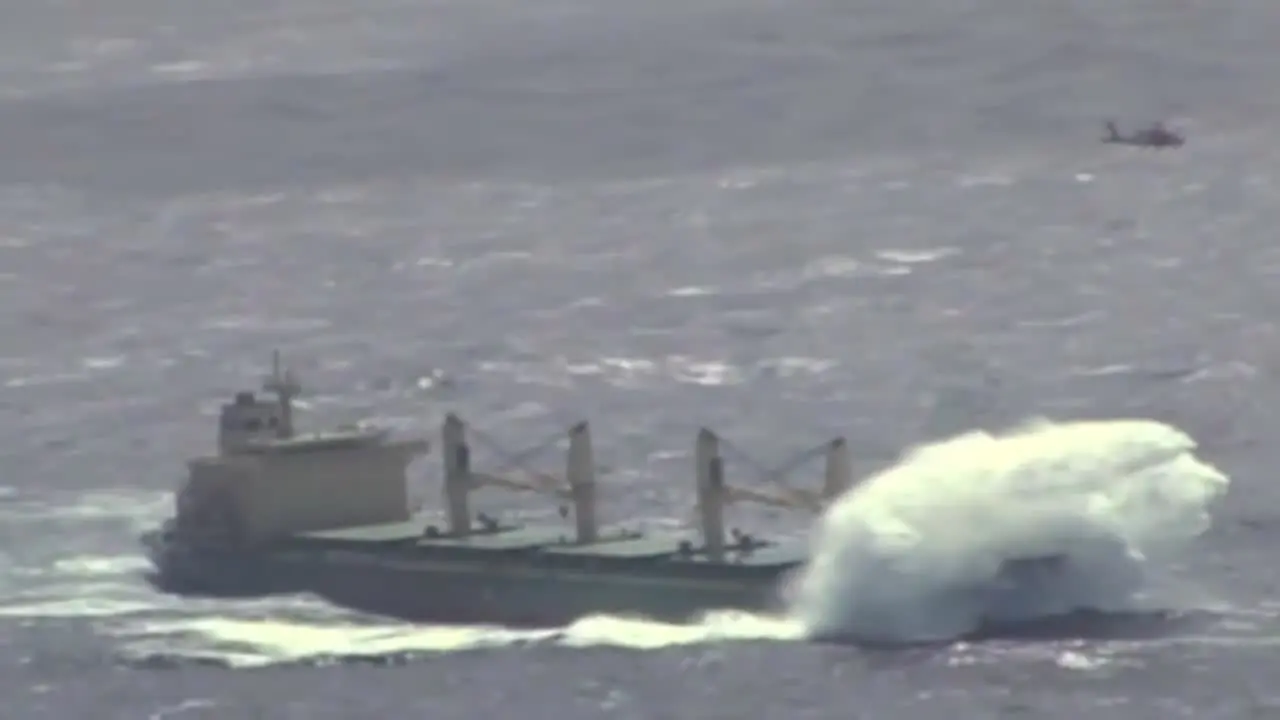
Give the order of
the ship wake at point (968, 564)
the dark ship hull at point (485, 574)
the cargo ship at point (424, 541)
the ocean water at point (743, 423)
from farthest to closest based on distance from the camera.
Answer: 1. the cargo ship at point (424, 541)
2. the dark ship hull at point (485, 574)
3. the ship wake at point (968, 564)
4. the ocean water at point (743, 423)

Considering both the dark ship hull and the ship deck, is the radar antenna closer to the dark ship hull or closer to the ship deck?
the ship deck

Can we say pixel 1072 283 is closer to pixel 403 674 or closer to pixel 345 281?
pixel 345 281

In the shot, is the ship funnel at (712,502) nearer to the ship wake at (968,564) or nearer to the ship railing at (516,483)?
the ship wake at (968,564)

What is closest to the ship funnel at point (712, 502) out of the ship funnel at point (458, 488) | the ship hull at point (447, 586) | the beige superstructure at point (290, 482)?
the ship hull at point (447, 586)

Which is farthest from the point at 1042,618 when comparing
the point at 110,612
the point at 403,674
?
the point at 110,612

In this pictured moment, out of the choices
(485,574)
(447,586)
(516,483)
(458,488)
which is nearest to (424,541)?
(458,488)
